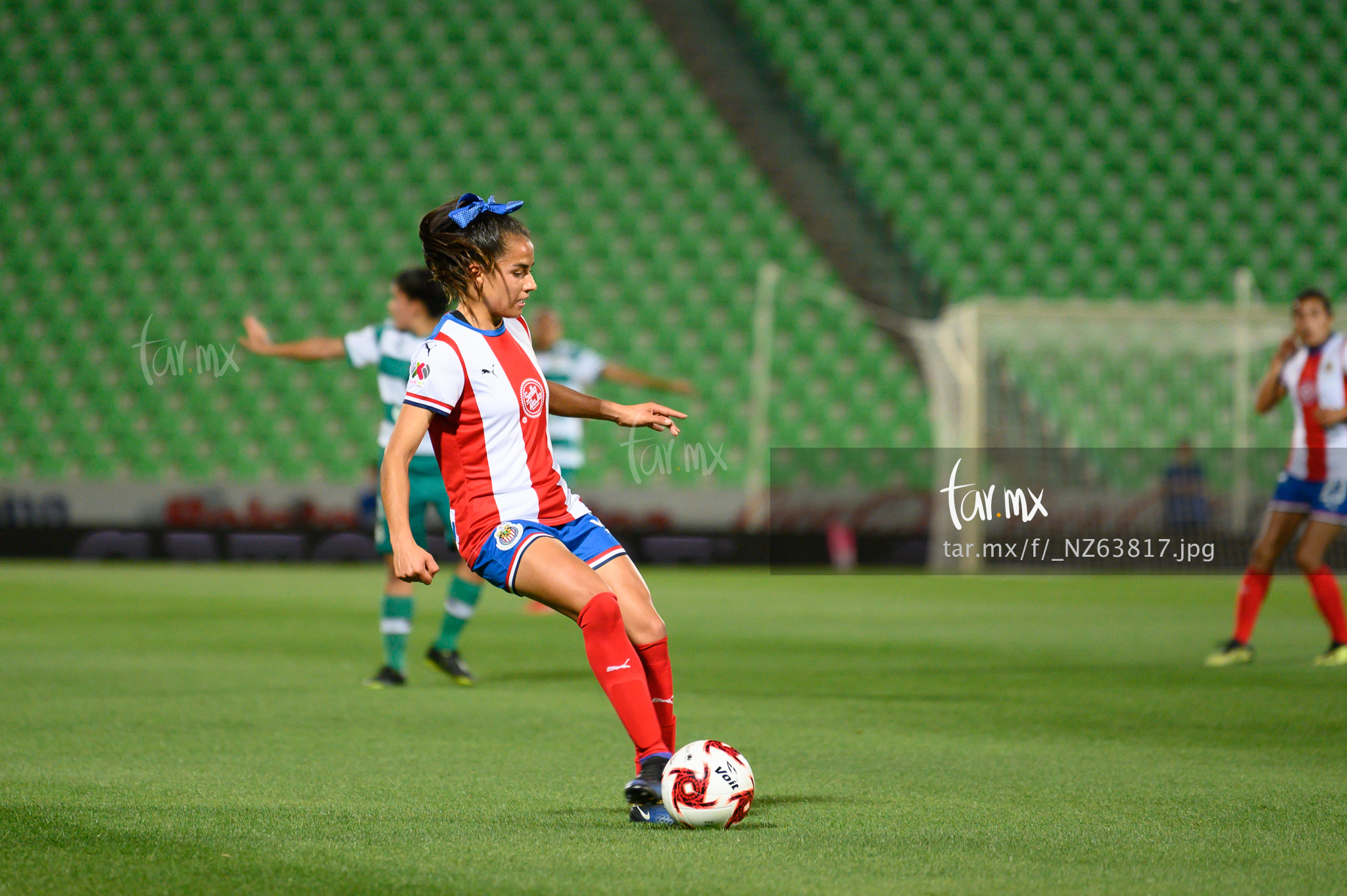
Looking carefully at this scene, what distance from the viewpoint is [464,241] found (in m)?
3.52

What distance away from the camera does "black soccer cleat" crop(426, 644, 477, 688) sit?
626cm

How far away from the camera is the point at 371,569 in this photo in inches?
599

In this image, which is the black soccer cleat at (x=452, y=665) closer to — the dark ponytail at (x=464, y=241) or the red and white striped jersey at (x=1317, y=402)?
the dark ponytail at (x=464, y=241)

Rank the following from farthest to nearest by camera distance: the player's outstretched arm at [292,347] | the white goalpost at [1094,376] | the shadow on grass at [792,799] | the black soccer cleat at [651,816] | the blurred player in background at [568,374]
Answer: the white goalpost at [1094,376], the blurred player in background at [568,374], the player's outstretched arm at [292,347], the shadow on grass at [792,799], the black soccer cleat at [651,816]

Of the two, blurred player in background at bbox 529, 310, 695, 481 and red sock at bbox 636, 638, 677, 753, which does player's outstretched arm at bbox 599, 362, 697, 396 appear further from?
A: red sock at bbox 636, 638, 677, 753

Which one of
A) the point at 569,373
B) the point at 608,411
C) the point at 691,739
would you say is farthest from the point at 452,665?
the point at 569,373

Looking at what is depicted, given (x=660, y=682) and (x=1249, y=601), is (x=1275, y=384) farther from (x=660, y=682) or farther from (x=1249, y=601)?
(x=660, y=682)

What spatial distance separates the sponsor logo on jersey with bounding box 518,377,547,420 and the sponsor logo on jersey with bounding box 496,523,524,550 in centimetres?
28

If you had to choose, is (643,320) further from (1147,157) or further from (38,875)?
(38,875)

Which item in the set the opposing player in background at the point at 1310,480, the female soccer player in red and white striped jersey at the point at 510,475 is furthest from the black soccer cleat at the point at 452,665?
the opposing player in background at the point at 1310,480

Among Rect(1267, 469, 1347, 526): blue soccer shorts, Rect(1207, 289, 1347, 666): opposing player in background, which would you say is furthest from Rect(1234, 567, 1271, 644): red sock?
Rect(1267, 469, 1347, 526): blue soccer shorts

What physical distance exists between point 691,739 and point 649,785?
1.27 metres

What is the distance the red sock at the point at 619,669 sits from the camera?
133 inches

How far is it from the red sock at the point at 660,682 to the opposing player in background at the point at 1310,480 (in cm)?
414
